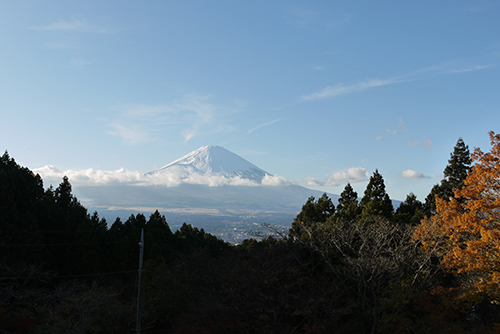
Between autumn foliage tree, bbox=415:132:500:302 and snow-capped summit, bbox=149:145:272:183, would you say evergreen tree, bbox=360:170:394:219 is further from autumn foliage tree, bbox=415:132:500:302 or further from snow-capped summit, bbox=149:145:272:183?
snow-capped summit, bbox=149:145:272:183

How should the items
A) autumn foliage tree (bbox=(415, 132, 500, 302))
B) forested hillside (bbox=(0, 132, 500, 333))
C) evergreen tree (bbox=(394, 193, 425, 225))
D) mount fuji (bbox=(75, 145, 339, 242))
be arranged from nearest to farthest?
autumn foliage tree (bbox=(415, 132, 500, 302)), forested hillside (bbox=(0, 132, 500, 333)), evergreen tree (bbox=(394, 193, 425, 225)), mount fuji (bbox=(75, 145, 339, 242))

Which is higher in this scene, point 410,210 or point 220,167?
point 220,167

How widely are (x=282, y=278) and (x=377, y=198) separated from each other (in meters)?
20.2

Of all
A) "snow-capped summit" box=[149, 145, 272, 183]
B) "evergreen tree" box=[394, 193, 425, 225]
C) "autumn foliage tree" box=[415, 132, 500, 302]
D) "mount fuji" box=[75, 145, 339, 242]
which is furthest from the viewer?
"snow-capped summit" box=[149, 145, 272, 183]

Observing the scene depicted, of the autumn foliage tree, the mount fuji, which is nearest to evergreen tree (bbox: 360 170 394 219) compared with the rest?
the autumn foliage tree

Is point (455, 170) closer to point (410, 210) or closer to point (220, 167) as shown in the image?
point (410, 210)

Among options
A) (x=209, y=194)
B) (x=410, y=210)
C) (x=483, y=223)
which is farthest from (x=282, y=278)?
(x=209, y=194)

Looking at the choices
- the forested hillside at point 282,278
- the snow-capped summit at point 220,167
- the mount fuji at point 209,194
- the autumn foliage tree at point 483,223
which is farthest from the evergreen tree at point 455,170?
the snow-capped summit at point 220,167

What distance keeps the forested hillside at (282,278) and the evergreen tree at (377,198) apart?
3.75 meters

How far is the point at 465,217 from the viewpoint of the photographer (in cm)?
1322

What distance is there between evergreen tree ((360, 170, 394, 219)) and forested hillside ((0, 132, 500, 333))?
12.3 feet

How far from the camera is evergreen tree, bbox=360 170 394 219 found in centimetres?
2927

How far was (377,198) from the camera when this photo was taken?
104 ft

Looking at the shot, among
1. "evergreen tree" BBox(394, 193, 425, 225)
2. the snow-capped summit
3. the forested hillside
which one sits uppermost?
the snow-capped summit
